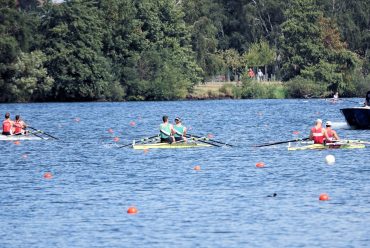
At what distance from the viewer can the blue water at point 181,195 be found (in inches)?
1069

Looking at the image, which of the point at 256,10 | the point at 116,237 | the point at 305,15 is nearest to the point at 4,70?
the point at 305,15

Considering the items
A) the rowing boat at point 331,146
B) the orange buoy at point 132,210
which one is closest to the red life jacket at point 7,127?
the rowing boat at point 331,146

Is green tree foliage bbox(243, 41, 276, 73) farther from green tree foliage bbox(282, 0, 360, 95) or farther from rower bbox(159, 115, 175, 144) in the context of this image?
rower bbox(159, 115, 175, 144)

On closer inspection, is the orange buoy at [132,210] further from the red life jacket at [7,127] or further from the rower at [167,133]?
the red life jacket at [7,127]

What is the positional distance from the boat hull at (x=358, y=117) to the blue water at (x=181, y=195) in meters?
0.58

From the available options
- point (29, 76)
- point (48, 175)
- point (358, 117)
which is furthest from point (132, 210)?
point (29, 76)

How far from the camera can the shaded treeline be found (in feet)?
357

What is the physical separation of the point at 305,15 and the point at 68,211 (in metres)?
96.9

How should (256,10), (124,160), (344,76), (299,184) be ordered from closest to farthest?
(299,184) < (124,160) < (344,76) < (256,10)

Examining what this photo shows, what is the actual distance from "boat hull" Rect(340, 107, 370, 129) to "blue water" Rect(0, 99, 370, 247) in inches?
22.9

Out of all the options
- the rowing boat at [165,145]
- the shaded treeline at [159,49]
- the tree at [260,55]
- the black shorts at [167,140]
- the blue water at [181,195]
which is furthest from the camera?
the tree at [260,55]

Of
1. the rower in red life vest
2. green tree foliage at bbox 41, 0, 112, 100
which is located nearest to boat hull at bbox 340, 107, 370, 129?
the rower in red life vest

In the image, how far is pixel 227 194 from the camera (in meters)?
33.9

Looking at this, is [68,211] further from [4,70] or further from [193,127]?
[4,70]
